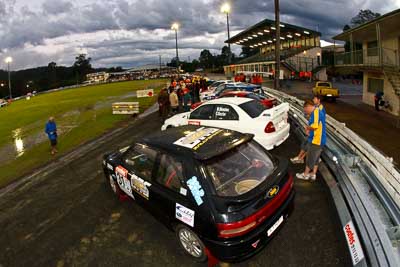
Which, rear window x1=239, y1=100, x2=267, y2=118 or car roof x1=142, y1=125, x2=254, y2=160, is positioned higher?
rear window x1=239, y1=100, x2=267, y2=118

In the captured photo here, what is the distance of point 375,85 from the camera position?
68.5 ft

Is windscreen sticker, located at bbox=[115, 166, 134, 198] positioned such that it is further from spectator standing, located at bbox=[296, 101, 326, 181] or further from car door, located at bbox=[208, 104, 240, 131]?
spectator standing, located at bbox=[296, 101, 326, 181]

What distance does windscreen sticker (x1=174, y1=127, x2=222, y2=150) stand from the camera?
4.23m

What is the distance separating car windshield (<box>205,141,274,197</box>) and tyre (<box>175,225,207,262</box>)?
77 cm

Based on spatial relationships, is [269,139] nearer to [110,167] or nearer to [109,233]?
[110,167]

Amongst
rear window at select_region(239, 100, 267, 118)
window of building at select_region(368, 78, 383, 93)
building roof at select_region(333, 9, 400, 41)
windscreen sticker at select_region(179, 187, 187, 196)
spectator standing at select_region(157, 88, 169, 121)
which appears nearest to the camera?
windscreen sticker at select_region(179, 187, 187, 196)

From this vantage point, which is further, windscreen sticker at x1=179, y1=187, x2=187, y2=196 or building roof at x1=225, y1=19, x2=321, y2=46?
building roof at x1=225, y1=19, x2=321, y2=46

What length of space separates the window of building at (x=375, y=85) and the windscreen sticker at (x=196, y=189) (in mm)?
21027

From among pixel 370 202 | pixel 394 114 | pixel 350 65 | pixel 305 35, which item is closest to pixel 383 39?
pixel 350 65

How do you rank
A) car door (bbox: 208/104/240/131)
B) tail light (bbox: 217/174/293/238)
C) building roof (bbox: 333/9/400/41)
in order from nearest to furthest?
tail light (bbox: 217/174/293/238) < car door (bbox: 208/104/240/131) < building roof (bbox: 333/9/400/41)

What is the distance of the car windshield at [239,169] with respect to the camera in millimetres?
3770

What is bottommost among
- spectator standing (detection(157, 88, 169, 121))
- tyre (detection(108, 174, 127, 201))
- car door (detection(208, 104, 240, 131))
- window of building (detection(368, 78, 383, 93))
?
tyre (detection(108, 174, 127, 201))

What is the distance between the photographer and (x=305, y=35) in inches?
1919

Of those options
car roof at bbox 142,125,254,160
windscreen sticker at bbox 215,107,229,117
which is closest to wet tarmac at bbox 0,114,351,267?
car roof at bbox 142,125,254,160
